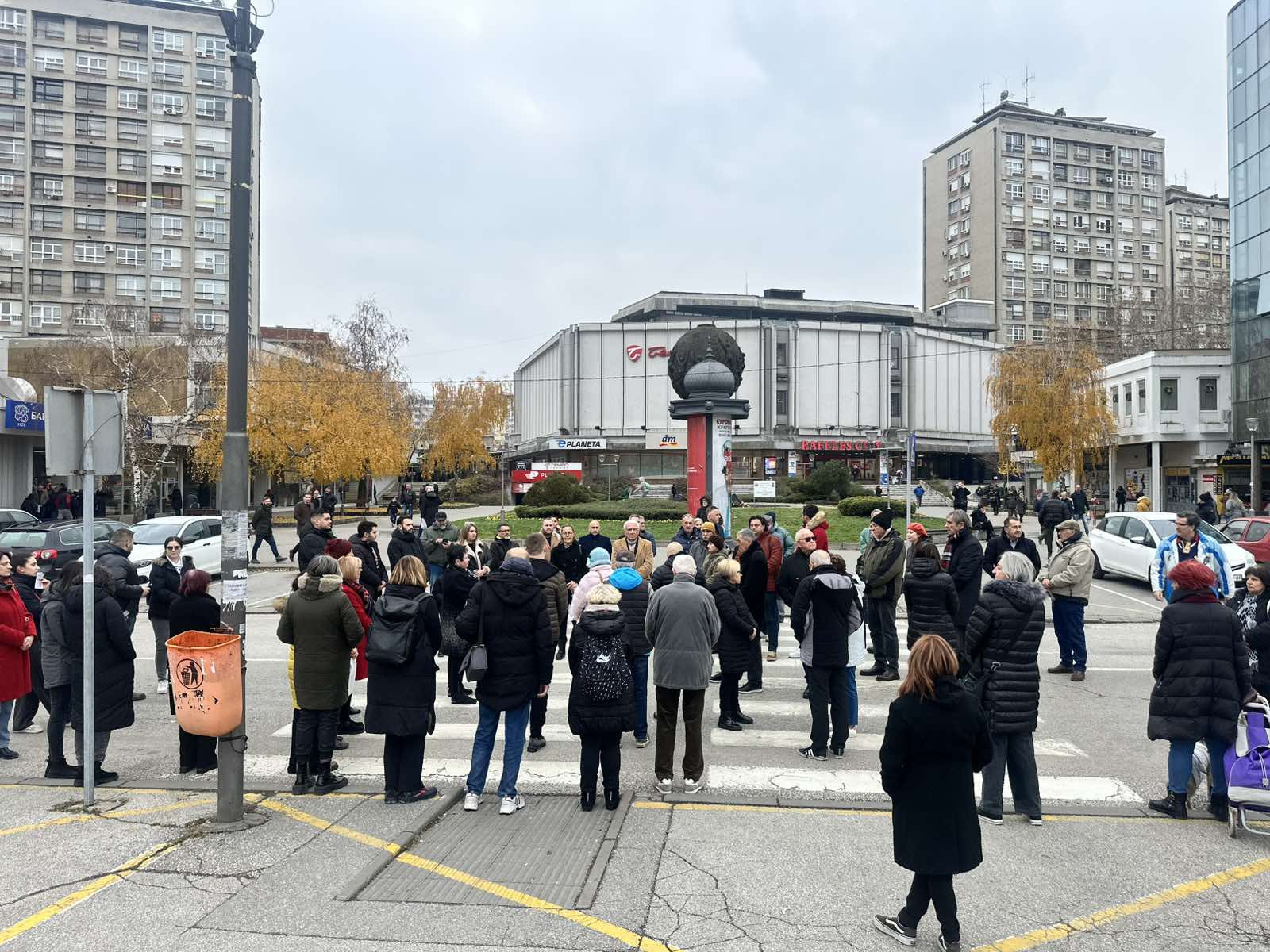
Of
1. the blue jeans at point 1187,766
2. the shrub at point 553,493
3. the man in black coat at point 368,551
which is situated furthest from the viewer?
the shrub at point 553,493

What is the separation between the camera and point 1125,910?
4809 mm

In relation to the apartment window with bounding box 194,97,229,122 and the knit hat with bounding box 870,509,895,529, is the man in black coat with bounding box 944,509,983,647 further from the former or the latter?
the apartment window with bounding box 194,97,229,122

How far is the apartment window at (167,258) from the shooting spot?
64.5 meters

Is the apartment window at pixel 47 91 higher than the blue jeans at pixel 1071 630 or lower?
higher

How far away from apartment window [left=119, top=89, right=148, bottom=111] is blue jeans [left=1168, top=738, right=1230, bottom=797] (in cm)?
7514

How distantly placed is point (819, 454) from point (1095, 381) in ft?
97.6

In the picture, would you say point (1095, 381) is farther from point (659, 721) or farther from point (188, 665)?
point (188, 665)

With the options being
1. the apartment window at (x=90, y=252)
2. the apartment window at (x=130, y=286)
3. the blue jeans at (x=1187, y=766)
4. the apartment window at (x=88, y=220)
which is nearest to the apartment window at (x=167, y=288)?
the apartment window at (x=130, y=286)

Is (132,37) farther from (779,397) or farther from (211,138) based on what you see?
(779,397)

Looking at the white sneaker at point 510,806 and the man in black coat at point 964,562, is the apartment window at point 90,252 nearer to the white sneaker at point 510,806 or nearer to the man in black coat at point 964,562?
→ the man in black coat at point 964,562

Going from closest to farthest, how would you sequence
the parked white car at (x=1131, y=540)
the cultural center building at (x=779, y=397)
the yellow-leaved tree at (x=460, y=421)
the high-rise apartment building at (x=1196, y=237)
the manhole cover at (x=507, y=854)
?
the manhole cover at (x=507, y=854), the parked white car at (x=1131, y=540), the yellow-leaved tree at (x=460, y=421), the cultural center building at (x=779, y=397), the high-rise apartment building at (x=1196, y=237)

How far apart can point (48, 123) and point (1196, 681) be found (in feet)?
251

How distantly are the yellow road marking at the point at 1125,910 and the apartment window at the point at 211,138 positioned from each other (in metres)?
73.6

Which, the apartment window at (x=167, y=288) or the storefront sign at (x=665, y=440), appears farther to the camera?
the storefront sign at (x=665, y=440)
